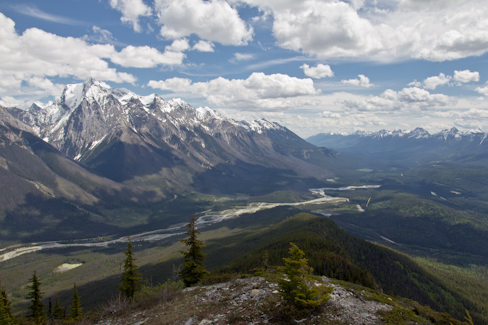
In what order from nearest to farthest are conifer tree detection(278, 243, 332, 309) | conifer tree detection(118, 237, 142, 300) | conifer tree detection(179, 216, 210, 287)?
conifer tree detection(278, 243, 332, 309)
conifer tree detection(179, 216, 210, 287)
conifer tree detection(118, 237, 142, 300)

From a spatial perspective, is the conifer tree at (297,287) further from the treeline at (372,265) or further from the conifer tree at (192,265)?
the treeline at (372,265)

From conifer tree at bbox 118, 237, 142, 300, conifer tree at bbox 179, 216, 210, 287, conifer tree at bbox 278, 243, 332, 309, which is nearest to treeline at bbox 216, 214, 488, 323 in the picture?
conifer tree at bbox 179, 216, 210, 287

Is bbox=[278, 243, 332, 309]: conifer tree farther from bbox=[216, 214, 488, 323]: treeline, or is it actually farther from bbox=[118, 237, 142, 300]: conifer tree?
bbox=[216, 214, 488, 323]: treeline

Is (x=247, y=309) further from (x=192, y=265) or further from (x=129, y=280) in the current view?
(x=129, y=280)

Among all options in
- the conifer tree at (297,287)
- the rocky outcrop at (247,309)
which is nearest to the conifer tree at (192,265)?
the rocky outcrop at (247,309)

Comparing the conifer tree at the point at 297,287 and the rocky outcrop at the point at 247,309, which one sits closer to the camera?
the conifer tree at the point at 297,287

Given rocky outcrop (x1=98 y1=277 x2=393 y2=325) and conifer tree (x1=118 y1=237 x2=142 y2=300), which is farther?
conifer tree (x1=118 y1=237 x2=142 y2=300)

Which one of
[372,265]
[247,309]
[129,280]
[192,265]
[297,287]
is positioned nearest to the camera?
[297,287]

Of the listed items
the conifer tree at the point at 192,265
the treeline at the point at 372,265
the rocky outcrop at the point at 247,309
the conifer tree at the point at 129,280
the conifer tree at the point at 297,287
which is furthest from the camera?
the treeline at the point at 372,265

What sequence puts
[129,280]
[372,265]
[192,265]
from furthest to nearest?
1. [372,265]
2. [129,280]
3. [192,265]

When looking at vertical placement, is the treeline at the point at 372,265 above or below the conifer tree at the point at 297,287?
below

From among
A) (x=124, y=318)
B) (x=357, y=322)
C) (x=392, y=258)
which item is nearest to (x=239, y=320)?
(x=357, y=322)

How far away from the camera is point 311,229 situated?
166 meters

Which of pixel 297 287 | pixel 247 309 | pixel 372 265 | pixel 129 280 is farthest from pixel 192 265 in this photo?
pixel 372 265
